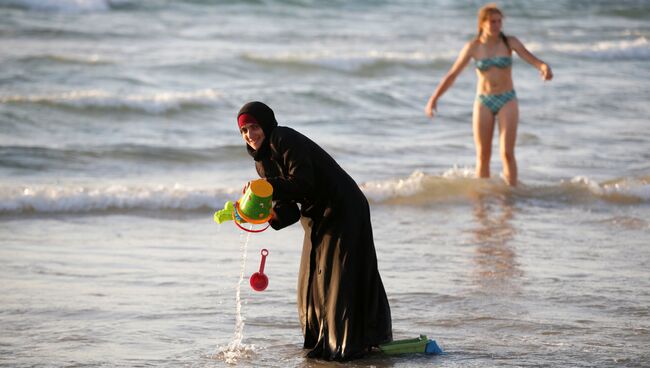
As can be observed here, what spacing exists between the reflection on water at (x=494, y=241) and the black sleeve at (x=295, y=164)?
2.68 meters

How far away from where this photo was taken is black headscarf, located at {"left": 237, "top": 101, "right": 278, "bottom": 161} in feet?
18.8

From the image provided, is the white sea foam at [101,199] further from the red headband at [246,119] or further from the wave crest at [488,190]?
the red headband at [246,119]

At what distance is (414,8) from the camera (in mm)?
31359

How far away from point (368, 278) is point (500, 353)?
1016 millimetres

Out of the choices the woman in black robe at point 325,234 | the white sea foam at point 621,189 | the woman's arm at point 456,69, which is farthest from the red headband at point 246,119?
the white sea foam at point 621,189

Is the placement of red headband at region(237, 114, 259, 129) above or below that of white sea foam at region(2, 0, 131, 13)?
below

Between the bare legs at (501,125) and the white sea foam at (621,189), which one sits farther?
the white sea foam at (621,189)

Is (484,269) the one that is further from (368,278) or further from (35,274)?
(35,274)

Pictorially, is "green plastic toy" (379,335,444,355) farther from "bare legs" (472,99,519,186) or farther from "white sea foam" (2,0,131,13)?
"white sea foam" (2,0,131,13)

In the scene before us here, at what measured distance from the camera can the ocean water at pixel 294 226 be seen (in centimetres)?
700

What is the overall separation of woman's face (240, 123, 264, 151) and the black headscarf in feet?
0.06

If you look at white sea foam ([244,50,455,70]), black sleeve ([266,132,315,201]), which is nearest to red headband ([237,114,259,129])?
black sleeve ([266,132,315,201])

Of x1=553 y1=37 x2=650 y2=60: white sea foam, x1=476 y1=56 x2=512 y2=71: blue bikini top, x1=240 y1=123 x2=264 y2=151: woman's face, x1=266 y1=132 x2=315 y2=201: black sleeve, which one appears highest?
x1=553 y1=37 x2=650 y2=60: white sea foam

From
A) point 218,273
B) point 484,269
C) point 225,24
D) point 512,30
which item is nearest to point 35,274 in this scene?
point 218,273
